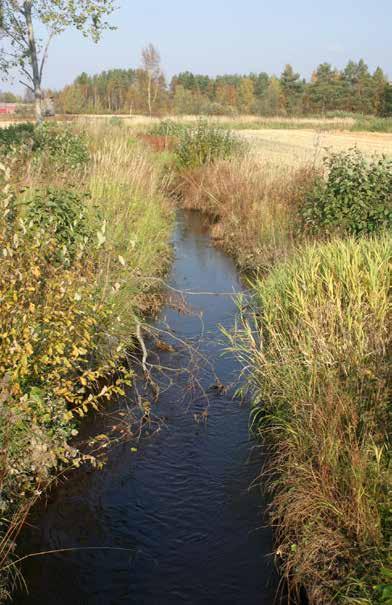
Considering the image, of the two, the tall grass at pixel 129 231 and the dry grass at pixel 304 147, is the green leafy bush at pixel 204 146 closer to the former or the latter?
the dry grass at pixel 304 147

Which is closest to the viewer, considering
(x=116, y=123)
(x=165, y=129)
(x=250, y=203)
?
(x=250, y=203)

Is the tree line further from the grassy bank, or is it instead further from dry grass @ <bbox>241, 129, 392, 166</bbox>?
the grassy bank

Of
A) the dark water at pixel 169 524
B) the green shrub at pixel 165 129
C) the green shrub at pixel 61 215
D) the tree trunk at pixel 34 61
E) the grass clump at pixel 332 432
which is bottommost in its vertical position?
the dark water at pixel 169 524

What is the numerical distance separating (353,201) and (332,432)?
6127 mm

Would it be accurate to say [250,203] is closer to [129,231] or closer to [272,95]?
[129,231]

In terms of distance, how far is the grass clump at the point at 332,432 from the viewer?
3773 millimetres

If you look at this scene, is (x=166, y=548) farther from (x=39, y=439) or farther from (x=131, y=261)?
(x=131, y=261)

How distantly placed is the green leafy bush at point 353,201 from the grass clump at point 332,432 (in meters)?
2.95

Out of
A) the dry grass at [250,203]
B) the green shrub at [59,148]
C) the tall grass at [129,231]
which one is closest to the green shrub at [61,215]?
the tall grass at [129,231]

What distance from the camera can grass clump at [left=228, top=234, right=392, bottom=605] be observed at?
377 centimetres

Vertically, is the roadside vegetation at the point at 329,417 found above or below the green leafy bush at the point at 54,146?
below

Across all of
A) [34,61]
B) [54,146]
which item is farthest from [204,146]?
[54,146]

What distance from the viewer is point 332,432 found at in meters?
4.23

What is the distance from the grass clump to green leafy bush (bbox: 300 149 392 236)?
2.95 m
